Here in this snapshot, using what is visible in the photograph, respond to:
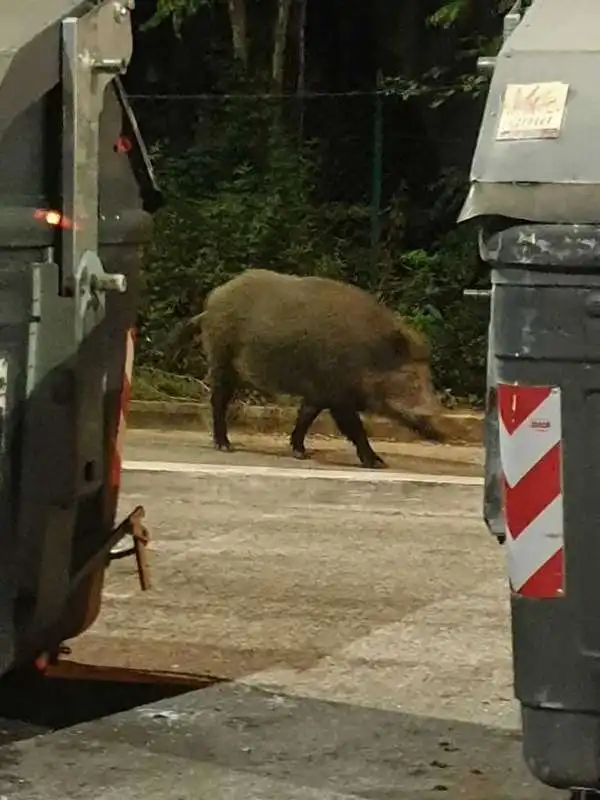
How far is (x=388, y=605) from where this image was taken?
21.5 feet

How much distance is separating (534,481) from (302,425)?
8515 millimetres

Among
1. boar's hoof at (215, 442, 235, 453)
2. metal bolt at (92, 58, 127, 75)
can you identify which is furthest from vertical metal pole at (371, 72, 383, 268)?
metal bolt at (92, 58, 127, 75)

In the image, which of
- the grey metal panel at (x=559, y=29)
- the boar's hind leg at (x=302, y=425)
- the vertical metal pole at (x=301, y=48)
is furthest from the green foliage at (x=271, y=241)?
the grey metal panel at (x=559, y=29)

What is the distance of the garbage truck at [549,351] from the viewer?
3.42 metres

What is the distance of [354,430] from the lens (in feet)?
39.7

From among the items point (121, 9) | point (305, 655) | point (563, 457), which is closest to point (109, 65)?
point (121, 9)

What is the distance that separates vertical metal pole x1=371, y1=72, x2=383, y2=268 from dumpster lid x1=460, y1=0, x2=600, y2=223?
1160cm

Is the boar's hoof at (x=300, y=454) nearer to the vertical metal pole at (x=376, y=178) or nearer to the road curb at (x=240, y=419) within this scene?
the road curb at (x=240, y=419)

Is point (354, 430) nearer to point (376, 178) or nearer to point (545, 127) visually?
point (376, 178)

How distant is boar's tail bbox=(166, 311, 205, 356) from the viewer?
13130 millimetres

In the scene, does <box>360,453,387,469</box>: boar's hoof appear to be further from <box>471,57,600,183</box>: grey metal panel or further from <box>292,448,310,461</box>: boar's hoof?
<box>471,57,600,183</box>: grey metal panel

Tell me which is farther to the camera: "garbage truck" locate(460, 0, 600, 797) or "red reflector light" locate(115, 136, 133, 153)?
"red reflector light" locate(115, 136, 133, 153)

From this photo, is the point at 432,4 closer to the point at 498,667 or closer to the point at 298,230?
the point at 298,230

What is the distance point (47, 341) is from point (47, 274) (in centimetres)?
17
